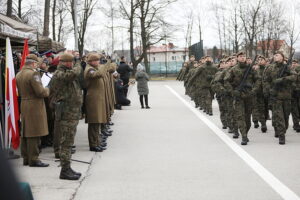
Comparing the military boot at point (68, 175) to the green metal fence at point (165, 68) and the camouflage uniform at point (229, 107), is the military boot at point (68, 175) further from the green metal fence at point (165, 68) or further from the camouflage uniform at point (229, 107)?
the green metal fence at point (165, 68)

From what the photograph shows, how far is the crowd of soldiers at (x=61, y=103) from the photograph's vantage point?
661cm

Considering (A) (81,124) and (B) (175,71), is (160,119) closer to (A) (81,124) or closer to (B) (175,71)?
(A) (81,124)

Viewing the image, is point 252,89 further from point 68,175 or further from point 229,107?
point 68,175

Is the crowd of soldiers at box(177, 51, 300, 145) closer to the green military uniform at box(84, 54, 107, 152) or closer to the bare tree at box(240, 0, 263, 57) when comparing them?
the green military uniform at box(84, 54, 107, 152)

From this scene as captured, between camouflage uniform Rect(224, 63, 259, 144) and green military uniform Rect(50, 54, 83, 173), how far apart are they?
164 inches

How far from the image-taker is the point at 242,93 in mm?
9891

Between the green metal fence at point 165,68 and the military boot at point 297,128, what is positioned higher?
the green metal fence at point 165,68

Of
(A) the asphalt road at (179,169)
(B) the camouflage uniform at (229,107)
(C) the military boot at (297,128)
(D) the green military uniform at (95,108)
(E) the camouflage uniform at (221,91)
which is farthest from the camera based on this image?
(C) the military boot at (297,128)

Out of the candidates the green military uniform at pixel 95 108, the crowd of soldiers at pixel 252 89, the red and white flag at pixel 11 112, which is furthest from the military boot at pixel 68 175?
the crowd of soldiers at pixel 252 89

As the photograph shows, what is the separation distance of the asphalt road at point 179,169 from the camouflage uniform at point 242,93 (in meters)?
0.43

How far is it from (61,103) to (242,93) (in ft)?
14.7

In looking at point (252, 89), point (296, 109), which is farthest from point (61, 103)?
point (296, 109)

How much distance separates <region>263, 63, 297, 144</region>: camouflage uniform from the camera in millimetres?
9805

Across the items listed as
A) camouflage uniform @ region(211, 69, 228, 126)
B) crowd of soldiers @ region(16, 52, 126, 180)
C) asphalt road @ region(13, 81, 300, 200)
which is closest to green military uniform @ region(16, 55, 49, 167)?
crowd of soldiers @ region(16, 52, 126, 180)
